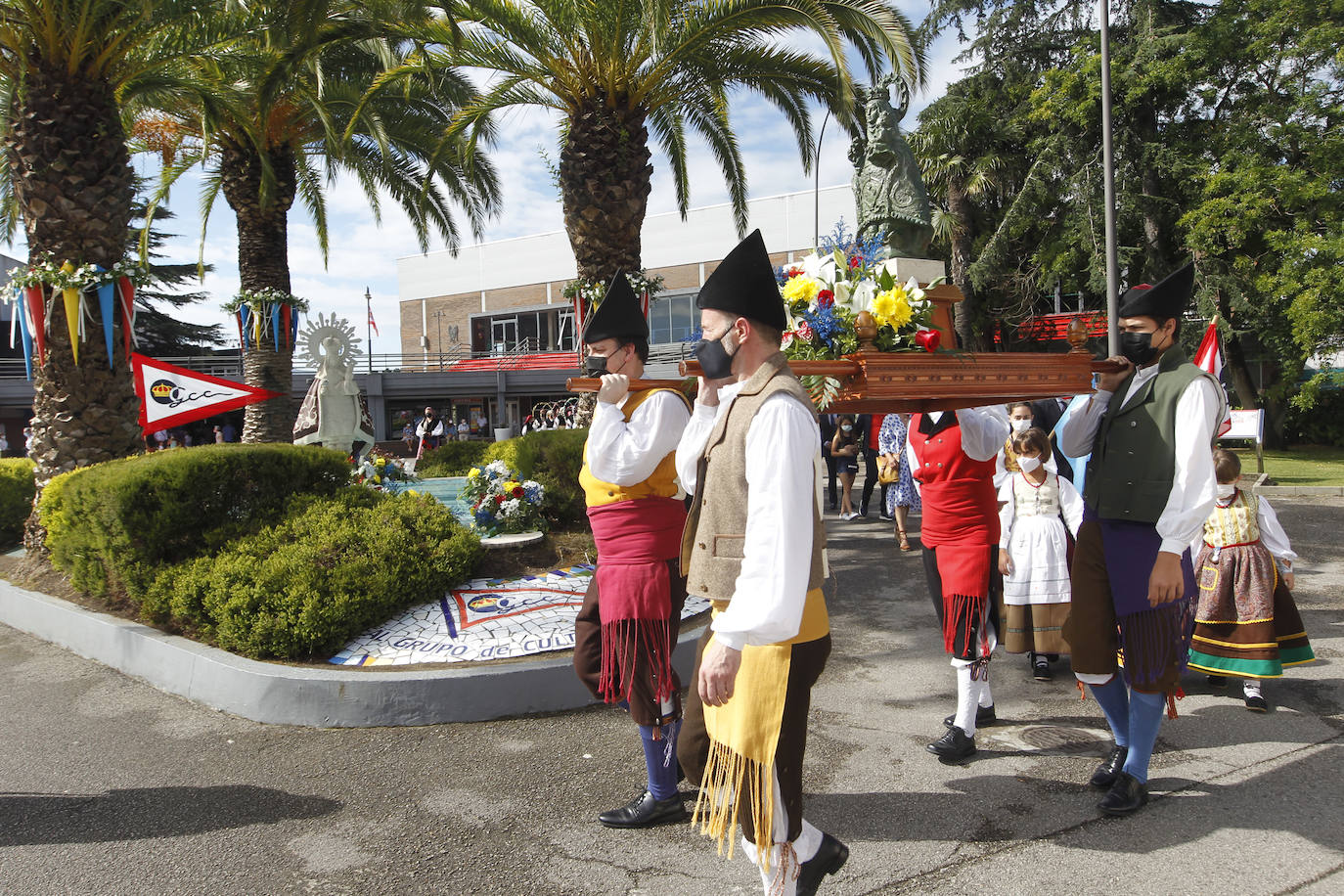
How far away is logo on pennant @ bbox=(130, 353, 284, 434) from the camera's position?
8297mm

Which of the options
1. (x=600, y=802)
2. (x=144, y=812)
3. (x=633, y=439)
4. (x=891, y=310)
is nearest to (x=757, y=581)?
(x=633, y=439)

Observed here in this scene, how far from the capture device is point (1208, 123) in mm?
22578

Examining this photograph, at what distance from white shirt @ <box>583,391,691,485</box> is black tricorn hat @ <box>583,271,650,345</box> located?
1.07 ft

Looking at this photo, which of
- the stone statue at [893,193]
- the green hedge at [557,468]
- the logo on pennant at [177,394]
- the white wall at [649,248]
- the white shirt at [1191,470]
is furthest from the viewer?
the white wall at [649,248]

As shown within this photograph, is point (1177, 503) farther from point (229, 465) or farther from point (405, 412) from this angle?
point (405, 412)

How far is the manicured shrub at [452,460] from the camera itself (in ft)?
51.4

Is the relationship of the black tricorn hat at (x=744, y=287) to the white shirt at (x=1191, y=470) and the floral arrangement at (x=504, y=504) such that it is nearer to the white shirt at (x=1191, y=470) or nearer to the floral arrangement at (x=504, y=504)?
the white shirt at (x=1191, y=470)

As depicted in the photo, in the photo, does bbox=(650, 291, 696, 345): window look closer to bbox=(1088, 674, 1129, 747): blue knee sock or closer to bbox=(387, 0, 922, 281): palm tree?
bbox=(387, 0, 922, 281): palm tree

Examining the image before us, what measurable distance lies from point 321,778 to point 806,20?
8.65 metres

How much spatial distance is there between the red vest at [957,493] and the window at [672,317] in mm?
34434

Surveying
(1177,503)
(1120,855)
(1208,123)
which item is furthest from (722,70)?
(1208,123)

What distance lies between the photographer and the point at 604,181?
385 inches

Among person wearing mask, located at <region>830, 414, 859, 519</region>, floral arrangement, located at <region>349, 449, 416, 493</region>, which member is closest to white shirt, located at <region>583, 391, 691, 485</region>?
floral arrangement, located at <region>349, 449, 416, 493</region>

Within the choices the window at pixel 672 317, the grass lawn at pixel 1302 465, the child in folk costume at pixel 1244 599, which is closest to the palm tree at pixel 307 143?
the child in folk costume at pixel 1244 599
